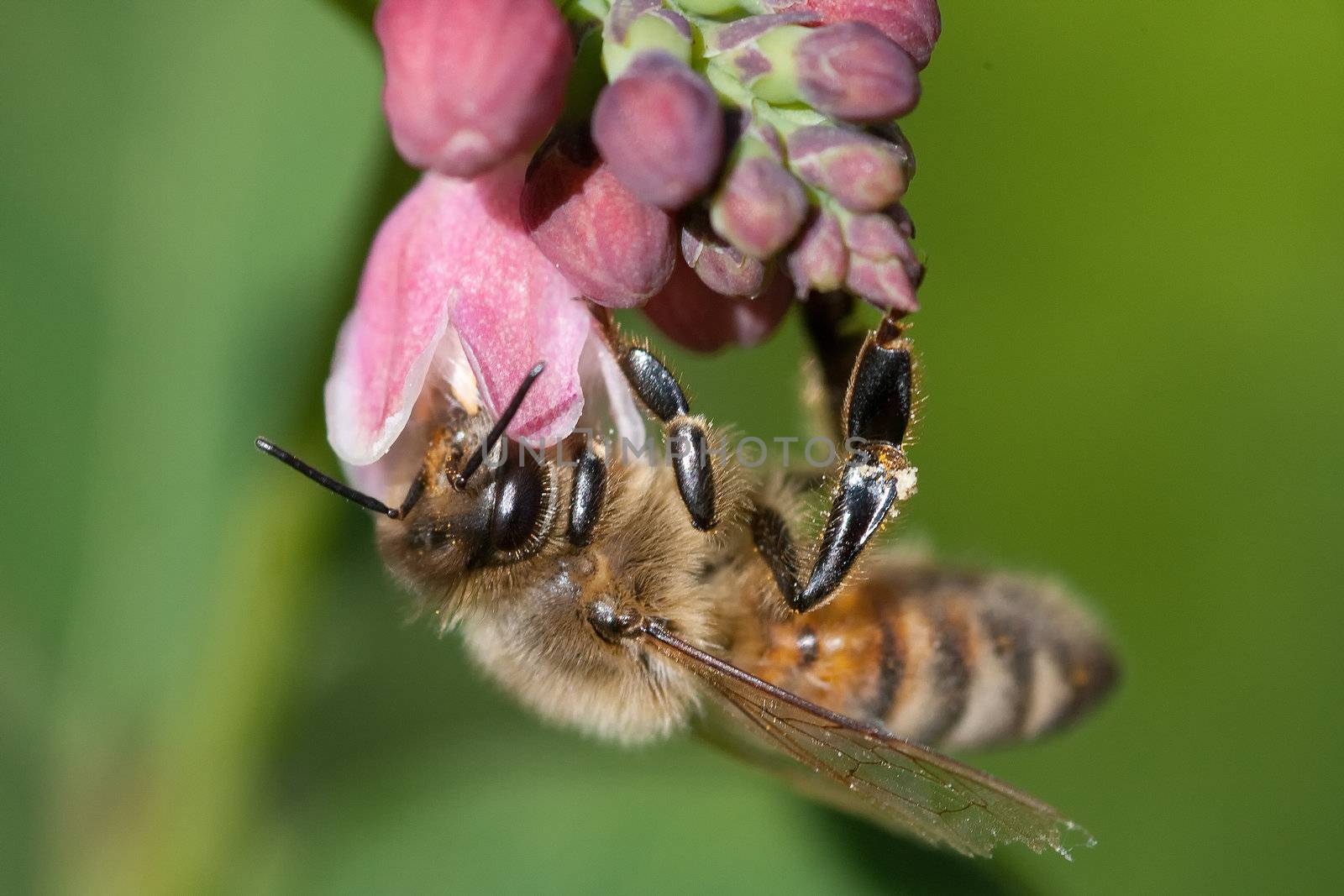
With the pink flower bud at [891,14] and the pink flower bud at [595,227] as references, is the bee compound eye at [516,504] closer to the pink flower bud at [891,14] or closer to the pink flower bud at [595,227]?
the pink flower bud at [595,227]

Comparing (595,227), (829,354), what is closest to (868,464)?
(829,354)

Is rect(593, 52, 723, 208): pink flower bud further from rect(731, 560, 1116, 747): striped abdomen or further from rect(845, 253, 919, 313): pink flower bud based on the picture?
rect(731, 560, 1116, 747): striped abdomen

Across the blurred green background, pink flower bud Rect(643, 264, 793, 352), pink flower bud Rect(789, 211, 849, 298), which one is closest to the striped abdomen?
the blurred green background

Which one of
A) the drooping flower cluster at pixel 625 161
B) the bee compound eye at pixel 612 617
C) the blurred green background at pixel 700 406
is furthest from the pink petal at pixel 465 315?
the bee compound eye at pixel 612 617

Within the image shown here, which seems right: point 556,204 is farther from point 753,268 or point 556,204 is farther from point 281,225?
point 281,225

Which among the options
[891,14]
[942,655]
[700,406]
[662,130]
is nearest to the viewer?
[662,130]

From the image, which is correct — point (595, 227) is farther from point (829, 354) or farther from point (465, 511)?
point (829, 354)
